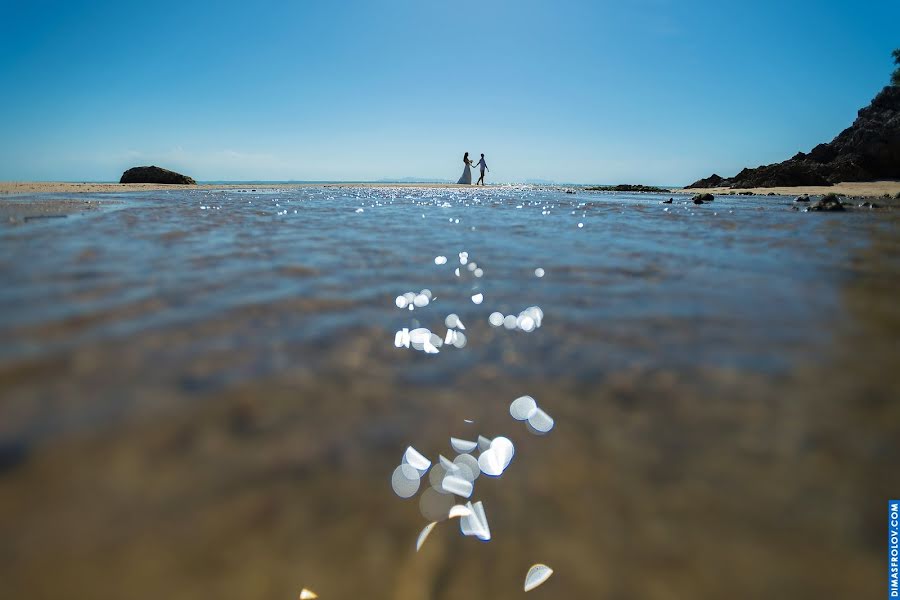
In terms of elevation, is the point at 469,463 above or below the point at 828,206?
below

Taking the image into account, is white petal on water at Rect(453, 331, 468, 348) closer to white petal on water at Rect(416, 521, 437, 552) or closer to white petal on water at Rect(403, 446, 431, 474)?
white petal on water at Rect(403, 446, 431, 474)

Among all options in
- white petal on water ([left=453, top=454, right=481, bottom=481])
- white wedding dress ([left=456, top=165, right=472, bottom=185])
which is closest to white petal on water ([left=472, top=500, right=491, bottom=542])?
white petal on water ([left=453, top=454, right=481, bottom=481])

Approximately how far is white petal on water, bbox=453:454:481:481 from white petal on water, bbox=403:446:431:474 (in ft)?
0.32

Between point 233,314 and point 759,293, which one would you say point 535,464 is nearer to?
point 233,314

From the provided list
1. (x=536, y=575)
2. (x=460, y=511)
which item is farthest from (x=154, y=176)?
(x=536, y=575)

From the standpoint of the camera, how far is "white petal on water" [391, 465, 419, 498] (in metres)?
1.23

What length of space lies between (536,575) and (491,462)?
1.30 ft

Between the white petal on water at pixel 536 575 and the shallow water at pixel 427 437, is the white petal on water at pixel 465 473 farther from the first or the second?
the white petal on water at pixel 536 575

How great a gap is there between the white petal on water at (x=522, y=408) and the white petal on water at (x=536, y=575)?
0.58 meters

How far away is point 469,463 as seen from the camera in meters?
1.36

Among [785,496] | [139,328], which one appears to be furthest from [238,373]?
[785,496]

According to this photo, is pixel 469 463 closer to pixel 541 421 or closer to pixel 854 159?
pixel 541 421

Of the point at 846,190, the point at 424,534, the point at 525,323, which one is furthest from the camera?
the point at 846,190

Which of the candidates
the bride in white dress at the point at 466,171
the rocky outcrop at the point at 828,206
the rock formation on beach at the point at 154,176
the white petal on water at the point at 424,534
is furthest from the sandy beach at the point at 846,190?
the rock formation on beach at the point at 154,176
